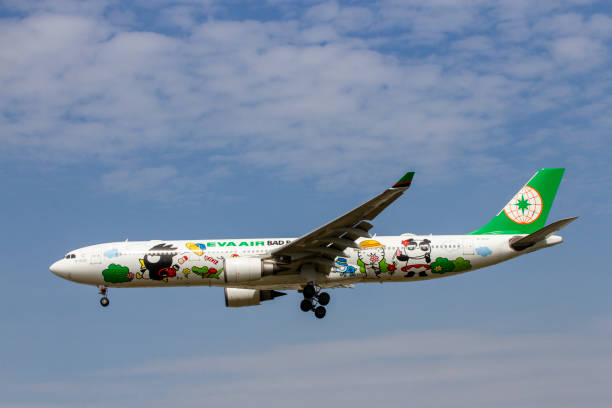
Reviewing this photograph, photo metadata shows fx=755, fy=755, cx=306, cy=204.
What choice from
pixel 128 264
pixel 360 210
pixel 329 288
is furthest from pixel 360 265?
pixel 128 264

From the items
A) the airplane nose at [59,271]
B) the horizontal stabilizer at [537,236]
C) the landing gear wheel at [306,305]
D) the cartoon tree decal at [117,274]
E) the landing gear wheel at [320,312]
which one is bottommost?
the landing gear wheel at [320,312]

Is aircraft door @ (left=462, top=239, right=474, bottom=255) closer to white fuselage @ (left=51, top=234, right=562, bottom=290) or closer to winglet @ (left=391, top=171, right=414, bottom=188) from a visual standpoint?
white fuselage @ (left=51, top=234, right=562, bottom=290)

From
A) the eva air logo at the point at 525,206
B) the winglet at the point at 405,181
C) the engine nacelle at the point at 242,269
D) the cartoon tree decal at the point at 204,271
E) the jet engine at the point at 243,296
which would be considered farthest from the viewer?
the eva air logo at the point at 525,206

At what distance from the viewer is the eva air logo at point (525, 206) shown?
3503cm

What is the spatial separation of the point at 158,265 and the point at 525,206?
56.2 feet

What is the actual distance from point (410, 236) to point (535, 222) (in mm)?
6587

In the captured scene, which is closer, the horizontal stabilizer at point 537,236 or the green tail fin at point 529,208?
the horizontal stabilizer at point 537,236

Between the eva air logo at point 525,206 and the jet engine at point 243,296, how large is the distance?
465 inches

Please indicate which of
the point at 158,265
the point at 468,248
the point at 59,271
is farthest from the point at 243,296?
the point at 468,248

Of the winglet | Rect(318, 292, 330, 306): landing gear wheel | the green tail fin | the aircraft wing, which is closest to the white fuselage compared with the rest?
Rect(318, 292, 330, 306): landing gear wheel

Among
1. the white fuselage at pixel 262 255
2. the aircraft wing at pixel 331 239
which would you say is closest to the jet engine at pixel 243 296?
the white fuselage at pixel 262 255

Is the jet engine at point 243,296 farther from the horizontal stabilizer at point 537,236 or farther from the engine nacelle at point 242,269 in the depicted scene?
the horizontal stabilizer at point 537,236

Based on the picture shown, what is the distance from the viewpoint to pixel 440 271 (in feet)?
106

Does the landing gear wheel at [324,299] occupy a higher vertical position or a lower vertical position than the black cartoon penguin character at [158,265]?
lower
